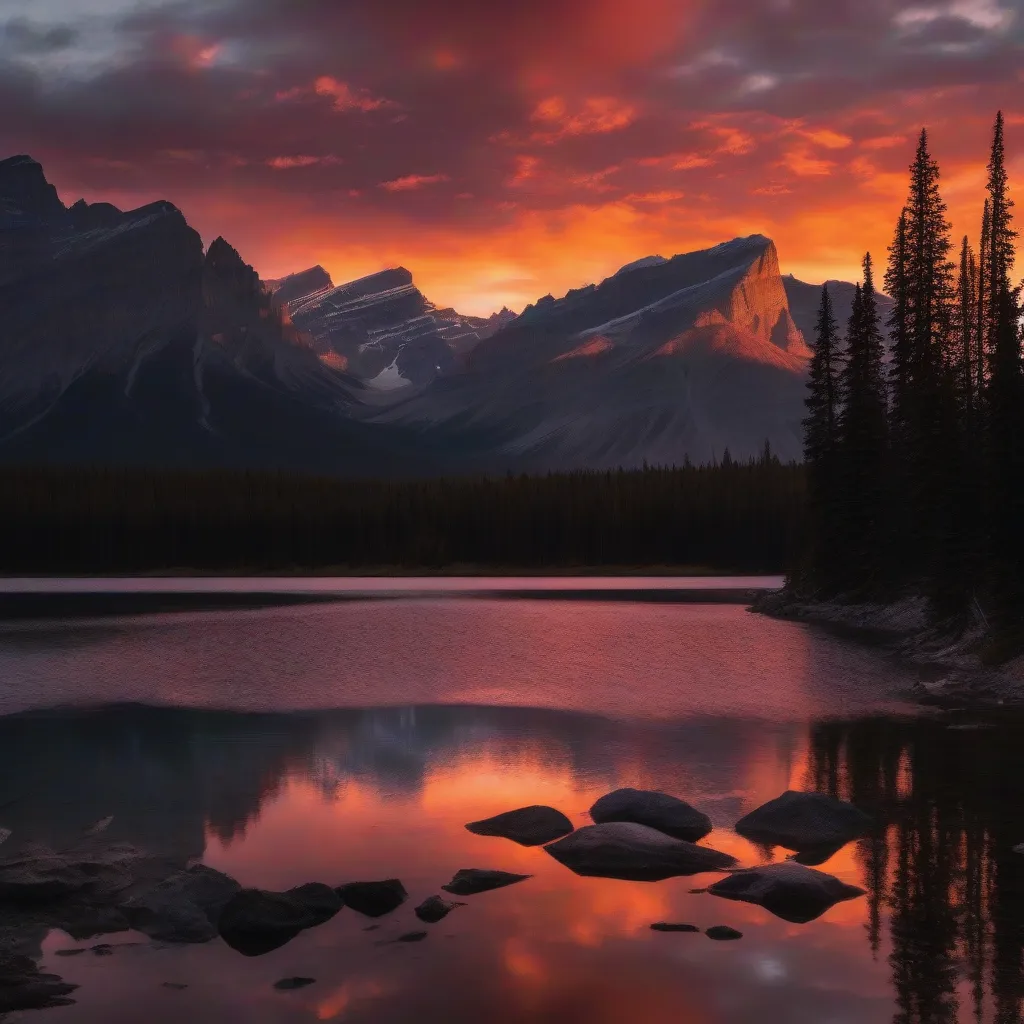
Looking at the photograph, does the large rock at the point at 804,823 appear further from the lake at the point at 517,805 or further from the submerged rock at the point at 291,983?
the submerged rock at the point at 291,983

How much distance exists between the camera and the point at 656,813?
25375mm

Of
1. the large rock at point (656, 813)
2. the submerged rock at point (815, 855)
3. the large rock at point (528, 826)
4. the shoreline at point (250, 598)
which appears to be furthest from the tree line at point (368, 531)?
the submerged rock at point (815, 855)

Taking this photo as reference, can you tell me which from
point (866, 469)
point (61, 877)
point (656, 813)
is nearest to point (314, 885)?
point (61, 877)

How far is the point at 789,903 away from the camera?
20.4m

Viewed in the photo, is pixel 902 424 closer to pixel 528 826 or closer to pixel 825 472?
pixel 825 472

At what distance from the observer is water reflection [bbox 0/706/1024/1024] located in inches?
657

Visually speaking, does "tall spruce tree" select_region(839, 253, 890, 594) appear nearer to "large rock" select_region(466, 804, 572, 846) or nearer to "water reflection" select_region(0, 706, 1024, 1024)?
"water reflection" select_region(0, 706, 1024, 1024)

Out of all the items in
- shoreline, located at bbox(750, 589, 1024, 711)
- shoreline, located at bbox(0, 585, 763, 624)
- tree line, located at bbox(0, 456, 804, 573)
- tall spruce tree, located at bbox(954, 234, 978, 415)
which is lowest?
shoreline, located at bbox(0, 585, 763, 624)

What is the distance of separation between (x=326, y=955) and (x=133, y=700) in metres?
30.8

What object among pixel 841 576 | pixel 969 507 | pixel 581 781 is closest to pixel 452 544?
pixel 841 576

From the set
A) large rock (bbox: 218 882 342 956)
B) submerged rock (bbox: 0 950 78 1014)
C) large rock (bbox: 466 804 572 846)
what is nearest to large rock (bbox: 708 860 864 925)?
large rock (bbox: 466 804 572 846)

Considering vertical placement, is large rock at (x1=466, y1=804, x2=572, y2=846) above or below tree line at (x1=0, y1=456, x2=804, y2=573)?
below

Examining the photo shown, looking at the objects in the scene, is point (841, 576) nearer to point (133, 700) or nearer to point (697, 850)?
point (133, 700)

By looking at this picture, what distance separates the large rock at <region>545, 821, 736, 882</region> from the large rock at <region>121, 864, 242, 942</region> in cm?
648
